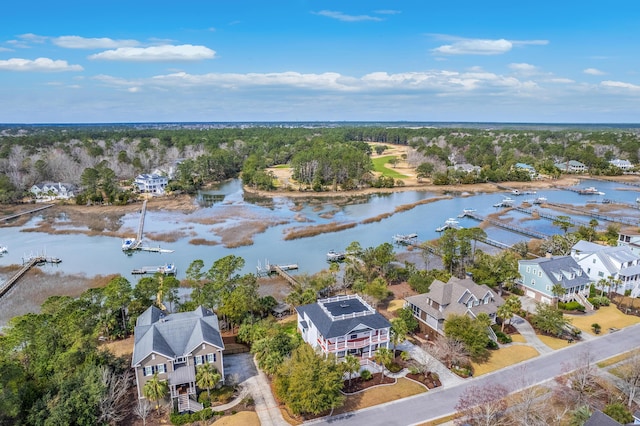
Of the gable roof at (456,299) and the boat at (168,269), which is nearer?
the gable roof at (456,299)

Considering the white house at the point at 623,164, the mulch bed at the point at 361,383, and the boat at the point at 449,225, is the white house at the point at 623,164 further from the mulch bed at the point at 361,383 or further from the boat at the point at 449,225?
the mulch bed at the point at 361,383

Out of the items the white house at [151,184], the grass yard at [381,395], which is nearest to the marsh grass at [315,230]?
the grass yard at [381,395]

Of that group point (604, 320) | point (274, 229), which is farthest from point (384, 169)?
point (604, 320)

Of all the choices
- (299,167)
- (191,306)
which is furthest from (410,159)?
(191,306)

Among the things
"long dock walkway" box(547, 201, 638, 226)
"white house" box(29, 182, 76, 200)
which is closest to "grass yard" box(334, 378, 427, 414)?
"long dock walkway" box(547, 201, 638, 226)

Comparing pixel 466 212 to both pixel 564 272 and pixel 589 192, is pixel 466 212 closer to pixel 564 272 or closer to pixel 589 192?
pixel 564 272

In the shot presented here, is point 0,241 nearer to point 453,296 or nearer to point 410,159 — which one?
point 453,296
